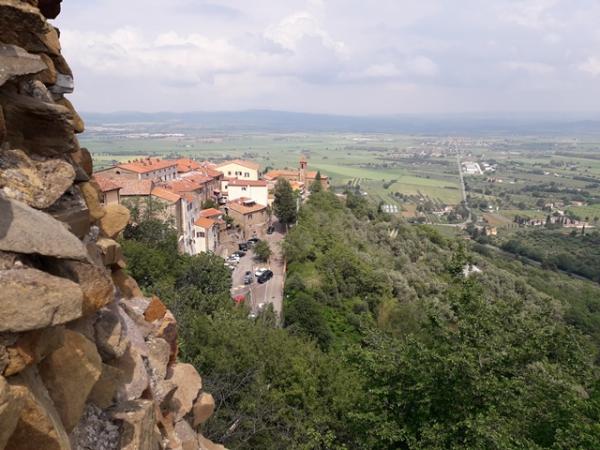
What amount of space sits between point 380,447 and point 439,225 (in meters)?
118

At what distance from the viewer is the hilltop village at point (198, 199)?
141ft

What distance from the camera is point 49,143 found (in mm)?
6094

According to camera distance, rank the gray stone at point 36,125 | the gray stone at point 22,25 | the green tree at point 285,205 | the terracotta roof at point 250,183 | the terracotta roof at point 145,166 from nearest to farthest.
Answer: the gray stone at point 22,25 < the gray stone at point 36,125 < the green tree at point 285,205 < the terracotta roof at point 145,166 < the terracotta roof at point 250,183

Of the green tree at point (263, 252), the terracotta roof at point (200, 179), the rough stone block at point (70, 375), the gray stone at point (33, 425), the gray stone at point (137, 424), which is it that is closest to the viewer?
the gray stone at point (33, 425)

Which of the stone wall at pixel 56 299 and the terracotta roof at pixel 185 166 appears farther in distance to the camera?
the terracotta roof at pixel 185 166

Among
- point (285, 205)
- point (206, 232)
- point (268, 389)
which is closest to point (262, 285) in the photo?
point (206, 232)

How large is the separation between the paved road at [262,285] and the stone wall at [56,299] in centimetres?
2874

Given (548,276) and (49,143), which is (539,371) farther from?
(548,276)

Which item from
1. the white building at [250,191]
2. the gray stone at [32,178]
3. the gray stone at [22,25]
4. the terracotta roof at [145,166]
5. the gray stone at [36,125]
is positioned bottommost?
the white building at [250,191]

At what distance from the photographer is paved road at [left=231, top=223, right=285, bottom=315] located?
38.5 meters

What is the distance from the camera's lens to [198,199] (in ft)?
189

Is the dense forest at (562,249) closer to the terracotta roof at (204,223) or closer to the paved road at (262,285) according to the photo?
the paved road at (262,285)

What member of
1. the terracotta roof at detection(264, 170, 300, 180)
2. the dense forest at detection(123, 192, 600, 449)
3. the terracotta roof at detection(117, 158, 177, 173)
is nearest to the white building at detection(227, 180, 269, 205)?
the terracotta roof at detection(117, 158, 177, 173)

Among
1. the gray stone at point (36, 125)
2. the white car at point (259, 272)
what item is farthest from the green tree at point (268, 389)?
the white car at point (259, 272)
